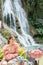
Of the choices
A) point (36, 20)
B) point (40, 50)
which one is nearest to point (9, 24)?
point (36, 20)

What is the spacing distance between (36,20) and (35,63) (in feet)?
1.26

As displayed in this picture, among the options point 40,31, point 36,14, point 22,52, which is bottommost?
point 22,52

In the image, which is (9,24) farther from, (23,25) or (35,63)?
(35,63)

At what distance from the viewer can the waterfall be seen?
2337 mm

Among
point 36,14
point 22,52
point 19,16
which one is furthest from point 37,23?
point 22,52

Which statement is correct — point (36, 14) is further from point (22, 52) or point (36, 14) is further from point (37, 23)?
point (22, 52)

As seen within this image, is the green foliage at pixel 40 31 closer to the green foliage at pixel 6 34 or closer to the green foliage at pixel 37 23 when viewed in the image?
the green foliage at pixel 37 23

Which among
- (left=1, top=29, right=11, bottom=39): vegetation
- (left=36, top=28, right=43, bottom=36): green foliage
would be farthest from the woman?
(left=36, top=28, right=43, bottom=36): green foliage

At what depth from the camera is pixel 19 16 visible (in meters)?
2.40

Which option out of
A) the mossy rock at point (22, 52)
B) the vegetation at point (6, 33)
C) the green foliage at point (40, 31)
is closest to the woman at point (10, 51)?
the mossy rock at point (22, 52)

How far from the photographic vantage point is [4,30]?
2320mm

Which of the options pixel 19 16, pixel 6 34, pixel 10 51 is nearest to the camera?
pixel 10 51

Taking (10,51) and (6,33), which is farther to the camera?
(6,33)

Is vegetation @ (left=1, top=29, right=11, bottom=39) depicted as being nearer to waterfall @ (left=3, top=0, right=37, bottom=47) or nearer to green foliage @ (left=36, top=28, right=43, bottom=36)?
waterfall @ (left=3, top=0, right=37, bottom=47)
